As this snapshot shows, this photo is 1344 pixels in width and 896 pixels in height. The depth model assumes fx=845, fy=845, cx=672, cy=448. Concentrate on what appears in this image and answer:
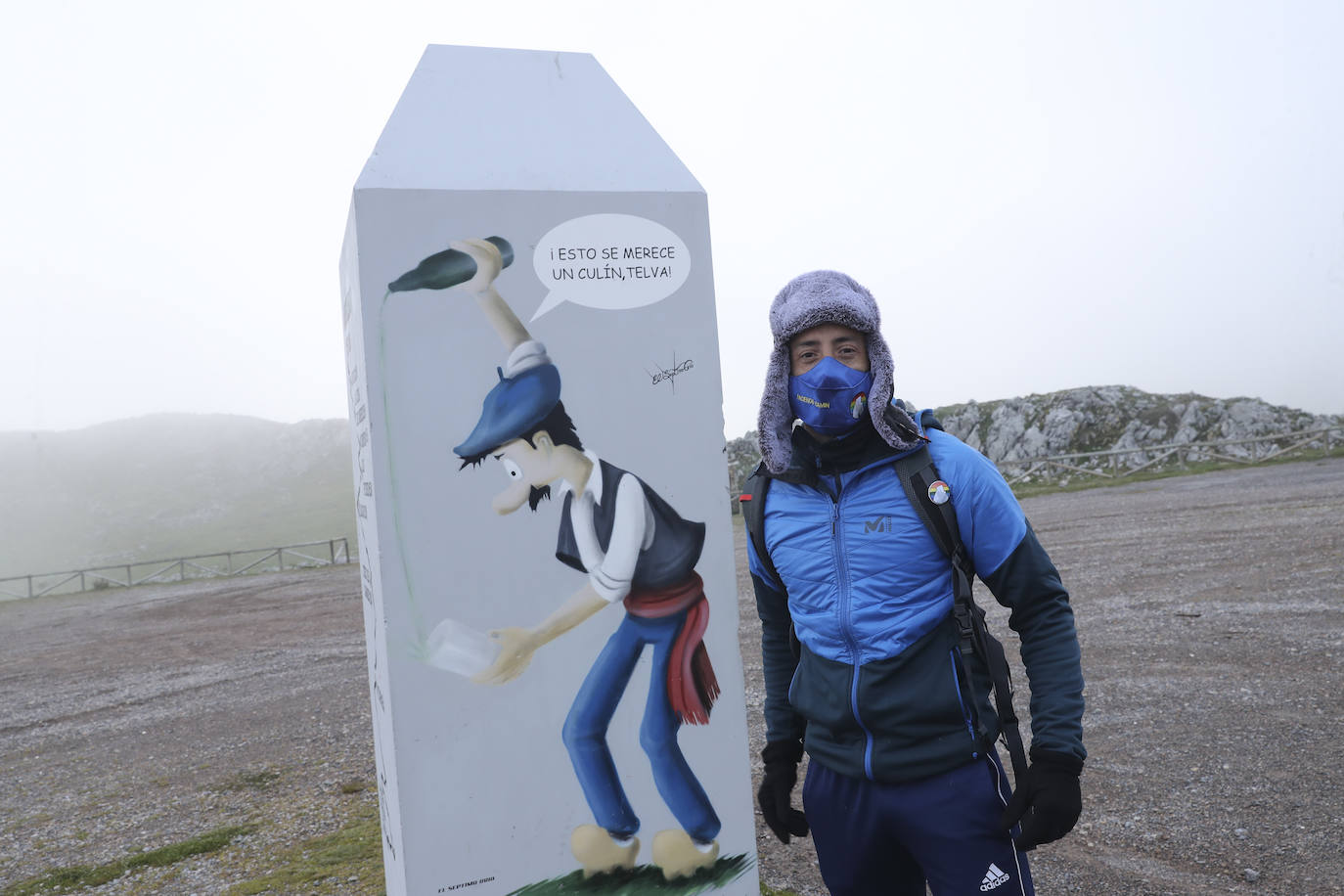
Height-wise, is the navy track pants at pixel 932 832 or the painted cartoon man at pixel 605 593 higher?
A: the painted cartoon man at pixel 605 593

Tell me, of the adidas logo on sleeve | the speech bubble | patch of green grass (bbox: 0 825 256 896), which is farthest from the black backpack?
patch of green grass (bbox: 0 825 256 896)

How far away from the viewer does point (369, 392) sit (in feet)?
7.88

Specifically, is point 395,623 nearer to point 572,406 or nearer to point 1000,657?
point 572,406

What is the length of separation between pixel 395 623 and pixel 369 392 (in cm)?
66

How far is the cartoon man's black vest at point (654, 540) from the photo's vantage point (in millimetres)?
2594

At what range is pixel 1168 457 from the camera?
3025 centimetres

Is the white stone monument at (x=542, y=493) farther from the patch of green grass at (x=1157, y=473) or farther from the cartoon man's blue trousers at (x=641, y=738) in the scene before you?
the patch of green grass at (x=1157, y=473)

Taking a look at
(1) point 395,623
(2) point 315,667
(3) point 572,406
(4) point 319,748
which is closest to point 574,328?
(3) point 572,406

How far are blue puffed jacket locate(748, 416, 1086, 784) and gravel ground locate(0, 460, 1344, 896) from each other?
7.92 feet

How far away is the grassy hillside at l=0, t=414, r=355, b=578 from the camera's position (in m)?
105

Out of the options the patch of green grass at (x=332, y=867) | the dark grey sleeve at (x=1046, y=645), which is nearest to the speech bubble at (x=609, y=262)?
the dark grey sleeve at (x=1046, y=645)

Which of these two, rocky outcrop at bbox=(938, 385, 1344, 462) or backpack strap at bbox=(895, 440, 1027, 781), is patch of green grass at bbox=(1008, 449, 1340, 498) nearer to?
rocky outcrop at bbox=(938, 385, 1344, 462)
